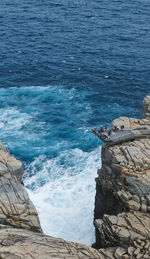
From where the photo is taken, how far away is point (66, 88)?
113 meters

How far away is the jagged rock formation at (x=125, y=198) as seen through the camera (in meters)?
51.7

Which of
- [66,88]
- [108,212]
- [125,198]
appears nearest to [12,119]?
[66,88]

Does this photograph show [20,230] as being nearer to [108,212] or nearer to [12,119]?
[108,212]

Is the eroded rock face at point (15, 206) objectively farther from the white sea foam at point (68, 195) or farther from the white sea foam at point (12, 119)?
the white sea foam at point (12, 119)

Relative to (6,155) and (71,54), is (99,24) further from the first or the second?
(6,155)

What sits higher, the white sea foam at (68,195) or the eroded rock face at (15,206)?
the eroded rock face at (15,206)

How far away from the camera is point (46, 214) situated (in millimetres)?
73562

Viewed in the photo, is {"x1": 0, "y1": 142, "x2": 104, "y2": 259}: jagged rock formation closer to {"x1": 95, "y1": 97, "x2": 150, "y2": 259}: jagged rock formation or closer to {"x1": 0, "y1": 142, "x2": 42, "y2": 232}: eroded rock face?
{"x1": 0, "y1": 142, "x2": 42, "y2": 232}: eroded rock face

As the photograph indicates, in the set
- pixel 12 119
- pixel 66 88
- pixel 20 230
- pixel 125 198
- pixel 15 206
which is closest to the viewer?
pixel 20 230

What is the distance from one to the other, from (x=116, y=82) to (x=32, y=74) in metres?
26.3

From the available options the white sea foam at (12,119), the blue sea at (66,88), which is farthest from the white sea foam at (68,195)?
the white sea foam at (12,119)

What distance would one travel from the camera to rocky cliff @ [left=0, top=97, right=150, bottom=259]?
4559cm

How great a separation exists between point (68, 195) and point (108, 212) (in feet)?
48.6

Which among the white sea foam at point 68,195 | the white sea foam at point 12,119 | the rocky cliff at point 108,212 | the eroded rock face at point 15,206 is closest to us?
the rocky cliff at point 108,212
